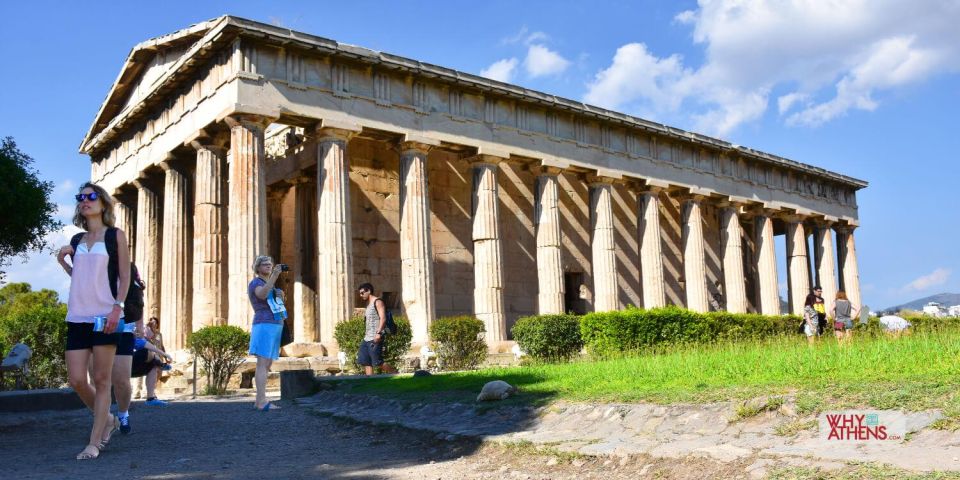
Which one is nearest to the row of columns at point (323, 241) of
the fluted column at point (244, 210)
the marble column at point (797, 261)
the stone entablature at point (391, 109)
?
the fluted column at point (244, 210)

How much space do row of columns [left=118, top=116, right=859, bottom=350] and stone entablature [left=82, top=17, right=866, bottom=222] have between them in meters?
0.76

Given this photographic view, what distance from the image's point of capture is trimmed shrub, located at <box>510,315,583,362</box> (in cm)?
1955

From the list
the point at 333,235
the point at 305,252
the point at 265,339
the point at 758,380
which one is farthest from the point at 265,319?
the point at 305,252

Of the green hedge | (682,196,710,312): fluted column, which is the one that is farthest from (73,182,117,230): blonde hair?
(682,196,710,312): fluted column

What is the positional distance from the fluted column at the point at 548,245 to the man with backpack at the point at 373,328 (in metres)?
12.5

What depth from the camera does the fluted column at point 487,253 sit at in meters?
25.3

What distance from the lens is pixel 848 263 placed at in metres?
41.2

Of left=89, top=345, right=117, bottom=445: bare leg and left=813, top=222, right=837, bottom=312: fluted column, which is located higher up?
left=813, top=222, right=837, bottom=312: fluted column

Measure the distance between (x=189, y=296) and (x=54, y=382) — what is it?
15.0ft

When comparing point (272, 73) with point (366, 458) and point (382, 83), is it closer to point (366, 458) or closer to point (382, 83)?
point (382, 83)

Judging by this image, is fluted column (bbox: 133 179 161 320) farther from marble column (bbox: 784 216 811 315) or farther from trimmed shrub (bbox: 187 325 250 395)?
marble column (bbox: 784 216 811 315)

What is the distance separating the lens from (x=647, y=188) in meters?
30.9

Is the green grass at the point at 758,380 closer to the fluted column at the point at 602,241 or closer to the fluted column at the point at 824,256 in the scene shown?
the fluted column at the point at 602,241

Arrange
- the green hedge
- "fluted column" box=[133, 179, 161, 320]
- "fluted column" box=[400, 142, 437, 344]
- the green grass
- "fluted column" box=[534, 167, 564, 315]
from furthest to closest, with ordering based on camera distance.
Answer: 1. "fluted column" box=[534, 167, 564, 315]
2. "fluted column" box=[133, 179, 161, 320]
3. "fluted column" box=[400, 142, 437, 344]
4. the green hedge
5. the green grass
